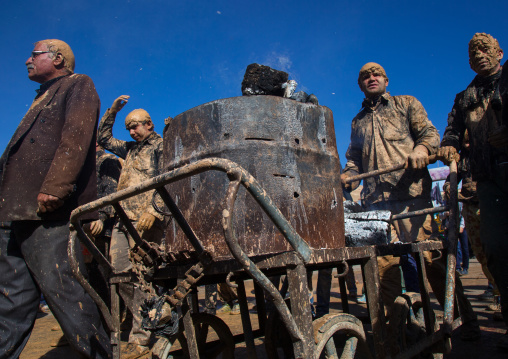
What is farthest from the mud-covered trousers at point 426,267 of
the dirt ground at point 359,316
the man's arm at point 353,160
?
the man's arm at point 353,160

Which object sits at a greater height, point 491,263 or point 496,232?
point 496,232

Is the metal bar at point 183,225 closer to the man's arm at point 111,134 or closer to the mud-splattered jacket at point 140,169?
the mud-splattered jacket at point 140,169

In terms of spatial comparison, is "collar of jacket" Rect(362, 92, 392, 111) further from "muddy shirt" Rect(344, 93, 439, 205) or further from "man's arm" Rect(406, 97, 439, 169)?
"man's arm" Rect(406, 97, 439, 169)

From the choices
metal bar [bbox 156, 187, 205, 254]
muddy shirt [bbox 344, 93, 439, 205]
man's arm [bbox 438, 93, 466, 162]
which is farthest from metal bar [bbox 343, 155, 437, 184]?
metal bar [bbox 156, 187, 205, 254]

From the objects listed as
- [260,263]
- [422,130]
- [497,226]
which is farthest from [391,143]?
[260,263]

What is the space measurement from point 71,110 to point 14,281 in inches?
44.2

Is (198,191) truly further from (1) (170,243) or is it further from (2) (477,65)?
(2) (477,65)

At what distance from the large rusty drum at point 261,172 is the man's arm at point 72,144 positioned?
2.14 feet

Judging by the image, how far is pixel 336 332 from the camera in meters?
1.87

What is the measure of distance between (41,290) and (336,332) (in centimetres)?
174

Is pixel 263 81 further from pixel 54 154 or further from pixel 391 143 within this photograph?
pixel 391 143

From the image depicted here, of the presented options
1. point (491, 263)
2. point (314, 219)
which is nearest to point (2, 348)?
point (314, 219)

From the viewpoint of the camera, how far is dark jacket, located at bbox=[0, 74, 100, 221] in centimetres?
235

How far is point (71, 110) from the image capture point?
2.50 metres
